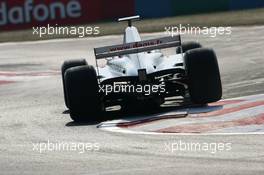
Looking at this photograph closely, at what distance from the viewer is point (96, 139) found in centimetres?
1041

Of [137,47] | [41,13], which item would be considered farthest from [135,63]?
[41,13]

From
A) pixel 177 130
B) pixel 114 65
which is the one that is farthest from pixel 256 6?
pixel 177 130

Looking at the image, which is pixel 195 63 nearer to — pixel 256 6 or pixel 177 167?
pixel 177 167

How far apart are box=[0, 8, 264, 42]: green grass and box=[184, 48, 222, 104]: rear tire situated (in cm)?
1453

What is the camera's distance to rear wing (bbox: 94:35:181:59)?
12.3 metres

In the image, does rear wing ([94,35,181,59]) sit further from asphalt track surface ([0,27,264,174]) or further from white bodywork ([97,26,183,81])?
Result: asphalt track surface ([0,27,264,174])

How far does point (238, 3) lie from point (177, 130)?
72.9ft

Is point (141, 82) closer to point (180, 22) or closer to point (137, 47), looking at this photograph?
point (137, 47)

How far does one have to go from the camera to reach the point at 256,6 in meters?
32.2

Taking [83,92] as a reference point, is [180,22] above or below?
below

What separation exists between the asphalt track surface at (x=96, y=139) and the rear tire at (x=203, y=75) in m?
1.50

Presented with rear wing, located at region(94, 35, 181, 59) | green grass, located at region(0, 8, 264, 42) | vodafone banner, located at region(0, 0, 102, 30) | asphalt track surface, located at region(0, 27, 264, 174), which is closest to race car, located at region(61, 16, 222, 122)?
rear wing, located at region(94, 35, 181, 59)

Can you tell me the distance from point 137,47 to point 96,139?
2.26 meters

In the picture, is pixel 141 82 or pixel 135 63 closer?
pixel 141 82
